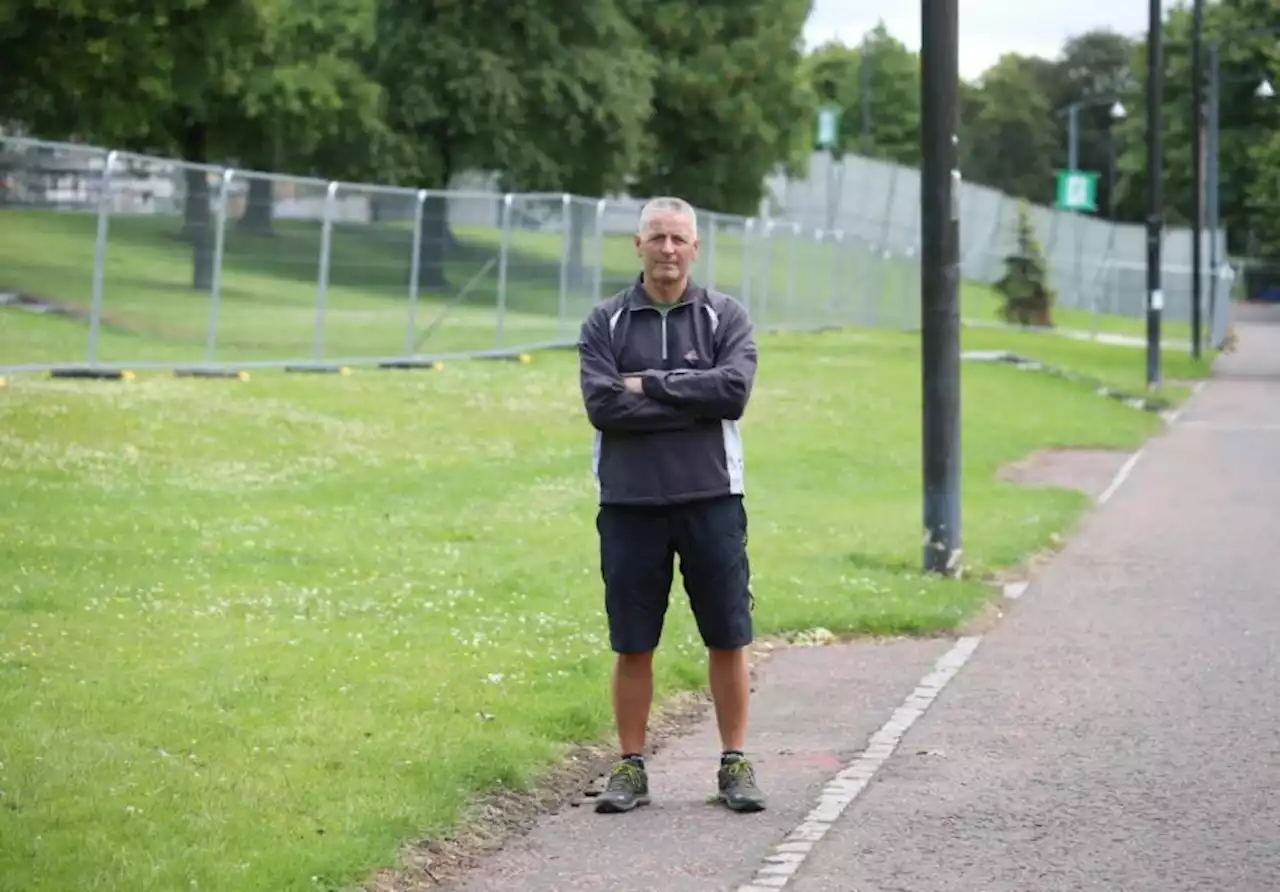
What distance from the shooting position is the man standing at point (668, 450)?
24.9 ft

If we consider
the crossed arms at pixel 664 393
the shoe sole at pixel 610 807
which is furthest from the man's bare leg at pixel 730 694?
the crossed arms at pixel 664 393

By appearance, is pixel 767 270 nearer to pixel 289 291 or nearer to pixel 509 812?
pixel 289 291

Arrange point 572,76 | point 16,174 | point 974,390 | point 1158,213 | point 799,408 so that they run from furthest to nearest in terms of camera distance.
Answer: point 572,76 < point 1158,213 < point 974,390 < point 799,408 < point 16,174

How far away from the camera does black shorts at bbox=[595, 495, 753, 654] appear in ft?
25.3

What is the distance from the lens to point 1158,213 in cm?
3709

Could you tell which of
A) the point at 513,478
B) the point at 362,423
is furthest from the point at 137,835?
the point at 362,423

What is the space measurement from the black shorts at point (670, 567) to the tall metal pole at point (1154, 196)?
29.2 meters

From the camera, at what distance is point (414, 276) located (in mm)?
28297

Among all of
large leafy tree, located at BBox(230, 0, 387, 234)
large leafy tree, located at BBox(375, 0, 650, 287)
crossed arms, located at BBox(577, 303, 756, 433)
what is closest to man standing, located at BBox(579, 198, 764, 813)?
crossed arms, located at BBox(577, 303, 756, 433)

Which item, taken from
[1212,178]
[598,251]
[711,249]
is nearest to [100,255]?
[598,251]

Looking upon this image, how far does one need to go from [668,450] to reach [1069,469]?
1593cm

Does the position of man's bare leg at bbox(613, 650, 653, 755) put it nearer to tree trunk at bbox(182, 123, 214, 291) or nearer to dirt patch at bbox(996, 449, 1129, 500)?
dirt patch at bbox(996, 449, 1129, 500)

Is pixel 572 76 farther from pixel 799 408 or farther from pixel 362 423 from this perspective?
pixel 362 423

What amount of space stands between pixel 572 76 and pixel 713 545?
138ft
